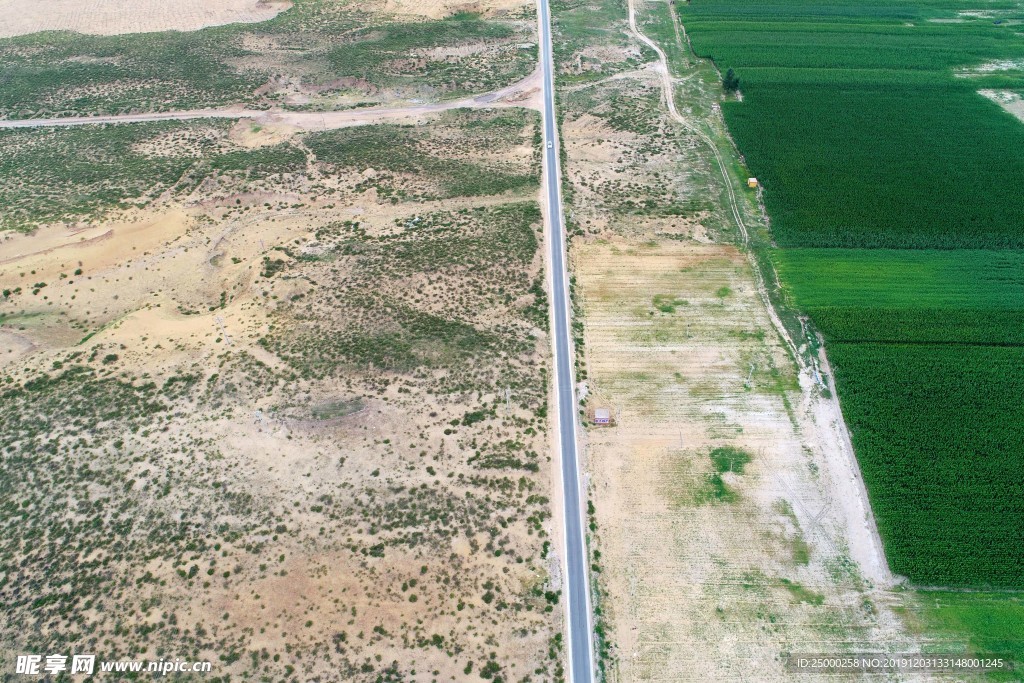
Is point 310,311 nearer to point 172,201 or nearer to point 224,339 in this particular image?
point 224,339

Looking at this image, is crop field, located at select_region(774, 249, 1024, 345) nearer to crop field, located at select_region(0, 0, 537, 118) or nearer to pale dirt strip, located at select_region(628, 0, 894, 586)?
pale dirt strip, located at select_region(628, 0, 894, 586)

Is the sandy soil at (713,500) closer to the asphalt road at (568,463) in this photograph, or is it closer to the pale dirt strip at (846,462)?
the pale dirt strip at (846,462)

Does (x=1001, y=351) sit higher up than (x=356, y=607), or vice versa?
(x=1001, y=351)

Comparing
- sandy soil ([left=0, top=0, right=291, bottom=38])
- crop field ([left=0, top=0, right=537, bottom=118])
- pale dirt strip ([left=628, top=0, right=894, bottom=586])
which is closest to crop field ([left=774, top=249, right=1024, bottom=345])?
pale dirt strip ([left=628, top=0, right=894, bottom=586])

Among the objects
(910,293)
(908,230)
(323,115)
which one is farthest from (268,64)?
(910,293)

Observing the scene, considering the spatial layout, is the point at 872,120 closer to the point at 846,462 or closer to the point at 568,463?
the point at 846,462

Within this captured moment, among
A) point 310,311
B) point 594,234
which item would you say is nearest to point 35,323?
point 310,311

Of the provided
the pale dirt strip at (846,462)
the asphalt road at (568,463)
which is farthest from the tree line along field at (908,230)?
the asphalt road at (568,463)
